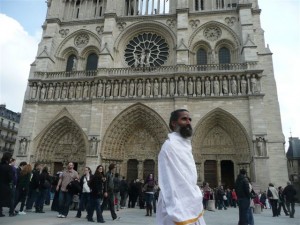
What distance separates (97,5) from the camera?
23344 mm

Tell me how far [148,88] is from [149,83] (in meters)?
0.40

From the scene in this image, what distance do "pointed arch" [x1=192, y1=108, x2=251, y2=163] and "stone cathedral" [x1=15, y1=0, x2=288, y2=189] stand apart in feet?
0.22

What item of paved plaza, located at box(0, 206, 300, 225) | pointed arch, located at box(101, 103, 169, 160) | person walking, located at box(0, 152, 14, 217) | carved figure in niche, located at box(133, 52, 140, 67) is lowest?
paved plaza, located at box(0, 206, 300, 225)

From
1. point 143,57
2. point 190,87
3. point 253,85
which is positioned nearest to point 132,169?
point 190,87

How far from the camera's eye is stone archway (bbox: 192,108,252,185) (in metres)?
16.8

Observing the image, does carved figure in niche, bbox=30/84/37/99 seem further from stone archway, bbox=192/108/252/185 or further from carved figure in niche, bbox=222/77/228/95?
carved figure in niche, bbox=222/77/228/95

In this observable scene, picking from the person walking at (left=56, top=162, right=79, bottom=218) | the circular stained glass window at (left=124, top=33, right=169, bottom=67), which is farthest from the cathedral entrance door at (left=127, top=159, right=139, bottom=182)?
the person walking at (left=56, top=162, right=79, bottom=218)

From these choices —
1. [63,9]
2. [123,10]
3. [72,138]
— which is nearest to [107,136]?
[72,138]

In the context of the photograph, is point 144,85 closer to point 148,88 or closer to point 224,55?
point 148,88

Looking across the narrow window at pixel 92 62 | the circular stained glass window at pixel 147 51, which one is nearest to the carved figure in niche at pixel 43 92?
the narrow window at pixel 92 62

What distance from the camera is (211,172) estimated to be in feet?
57.5

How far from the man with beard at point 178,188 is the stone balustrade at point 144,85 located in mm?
15640

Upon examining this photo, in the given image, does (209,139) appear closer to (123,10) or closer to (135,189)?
(135,189)

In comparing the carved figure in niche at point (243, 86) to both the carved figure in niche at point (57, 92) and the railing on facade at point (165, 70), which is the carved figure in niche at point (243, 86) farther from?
the carved figure in niche at point (57, 92)
